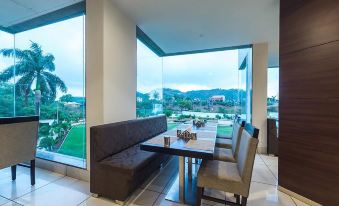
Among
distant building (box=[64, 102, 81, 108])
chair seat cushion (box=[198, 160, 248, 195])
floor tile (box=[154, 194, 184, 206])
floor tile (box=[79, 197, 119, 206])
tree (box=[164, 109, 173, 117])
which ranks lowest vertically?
floor tile (box=[154, 194, 184, 206])

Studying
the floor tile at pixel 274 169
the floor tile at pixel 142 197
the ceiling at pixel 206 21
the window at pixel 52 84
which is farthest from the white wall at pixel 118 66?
the floor tile at pixel 274 169

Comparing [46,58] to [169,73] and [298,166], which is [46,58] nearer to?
[169,73]

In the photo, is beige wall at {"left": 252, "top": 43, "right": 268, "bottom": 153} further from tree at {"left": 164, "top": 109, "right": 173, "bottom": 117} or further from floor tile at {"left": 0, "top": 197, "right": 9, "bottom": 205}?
floor tile at {"left": 0, "top": 197, "right": 9, "bottom": 205}

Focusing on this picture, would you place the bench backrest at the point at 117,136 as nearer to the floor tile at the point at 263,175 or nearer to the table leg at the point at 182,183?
the table leg at the point at 182,183

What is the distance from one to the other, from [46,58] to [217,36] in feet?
12.3

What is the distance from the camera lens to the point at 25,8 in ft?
9.51

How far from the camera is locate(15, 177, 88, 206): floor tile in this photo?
2.04m

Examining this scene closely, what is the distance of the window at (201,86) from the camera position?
4.76 meters

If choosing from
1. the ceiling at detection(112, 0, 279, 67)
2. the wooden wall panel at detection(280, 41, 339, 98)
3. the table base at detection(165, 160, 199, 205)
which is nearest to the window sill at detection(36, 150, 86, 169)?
the table base at detection(165, 160, 199, 205)

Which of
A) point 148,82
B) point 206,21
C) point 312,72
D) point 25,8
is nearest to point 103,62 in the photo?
point 25,8

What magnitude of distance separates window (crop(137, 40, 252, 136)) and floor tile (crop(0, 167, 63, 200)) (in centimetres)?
235

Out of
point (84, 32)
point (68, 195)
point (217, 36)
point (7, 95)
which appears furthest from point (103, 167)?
point (217, 36)

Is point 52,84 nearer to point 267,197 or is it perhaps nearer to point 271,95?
point 267,197

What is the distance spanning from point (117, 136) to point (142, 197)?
2.99 feet
